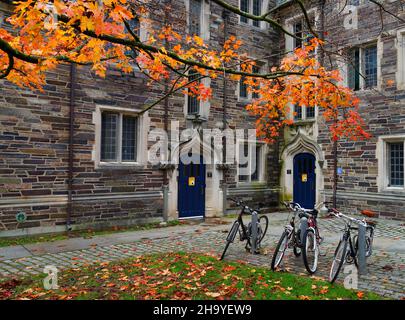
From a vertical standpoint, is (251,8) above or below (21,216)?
above

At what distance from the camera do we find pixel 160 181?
1226cm

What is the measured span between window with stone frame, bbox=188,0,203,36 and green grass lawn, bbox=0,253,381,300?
31.0 ft

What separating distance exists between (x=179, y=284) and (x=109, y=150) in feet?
22.2

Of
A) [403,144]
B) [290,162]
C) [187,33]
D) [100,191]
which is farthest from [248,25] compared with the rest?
[100,191]

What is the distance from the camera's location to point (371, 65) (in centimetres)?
1321

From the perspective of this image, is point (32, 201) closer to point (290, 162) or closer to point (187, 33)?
point (187, 33)

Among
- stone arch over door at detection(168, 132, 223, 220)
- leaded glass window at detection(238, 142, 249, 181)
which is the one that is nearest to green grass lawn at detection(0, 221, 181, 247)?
stone arch over door at detection(168, 132, 223, 220)

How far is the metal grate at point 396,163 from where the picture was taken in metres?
12.3

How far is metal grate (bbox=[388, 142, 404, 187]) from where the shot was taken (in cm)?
1234

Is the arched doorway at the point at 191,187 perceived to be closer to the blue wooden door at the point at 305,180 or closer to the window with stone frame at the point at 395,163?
the blue wooden door at the point at 305,180

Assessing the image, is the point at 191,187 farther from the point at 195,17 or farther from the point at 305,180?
the point at 195,17

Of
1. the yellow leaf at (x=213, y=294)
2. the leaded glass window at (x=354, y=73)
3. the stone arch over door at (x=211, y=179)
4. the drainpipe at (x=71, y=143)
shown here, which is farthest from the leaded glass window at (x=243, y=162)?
the yellow leaf at (x=213, y=294)

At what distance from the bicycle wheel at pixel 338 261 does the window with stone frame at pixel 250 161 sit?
29.2ft

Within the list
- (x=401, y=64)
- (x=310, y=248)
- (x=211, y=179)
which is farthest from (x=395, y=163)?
(x=310, y=248)
